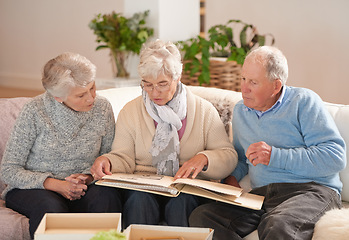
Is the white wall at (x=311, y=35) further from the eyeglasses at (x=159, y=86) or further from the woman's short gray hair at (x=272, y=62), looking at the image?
the eyeglasses at (x=159, y=86)

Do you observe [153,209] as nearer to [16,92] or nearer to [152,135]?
[152,135]

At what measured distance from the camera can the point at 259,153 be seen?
1.97 meters

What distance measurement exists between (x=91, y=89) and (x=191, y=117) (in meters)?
0.48

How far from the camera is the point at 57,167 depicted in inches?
85.4

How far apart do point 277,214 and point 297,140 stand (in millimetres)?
398

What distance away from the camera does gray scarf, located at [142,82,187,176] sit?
7.20 feet

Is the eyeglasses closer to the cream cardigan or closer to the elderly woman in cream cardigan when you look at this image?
the elderly woman in cream cardigan

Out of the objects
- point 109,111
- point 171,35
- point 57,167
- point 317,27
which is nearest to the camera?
point 57,167

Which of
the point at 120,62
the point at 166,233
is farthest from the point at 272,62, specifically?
the point at 120,62

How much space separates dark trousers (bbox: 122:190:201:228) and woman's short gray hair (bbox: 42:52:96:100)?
1.81 ft

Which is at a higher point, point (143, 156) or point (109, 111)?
point (109, 111)

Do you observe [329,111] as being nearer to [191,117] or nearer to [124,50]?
[191,117]

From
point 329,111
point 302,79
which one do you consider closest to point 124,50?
point 302,79

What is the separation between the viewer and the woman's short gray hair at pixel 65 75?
209 centimetres
